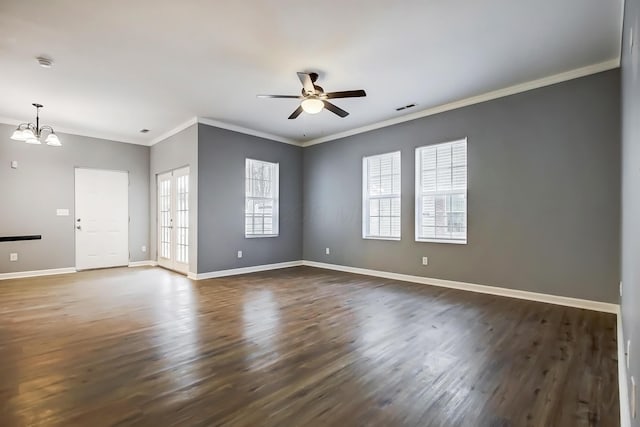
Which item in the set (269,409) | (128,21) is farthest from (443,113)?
(269,409)

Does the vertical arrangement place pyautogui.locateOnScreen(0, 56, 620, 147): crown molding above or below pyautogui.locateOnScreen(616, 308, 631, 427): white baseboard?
above

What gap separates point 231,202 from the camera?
6.08 meters

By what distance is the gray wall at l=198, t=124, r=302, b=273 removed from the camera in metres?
5.69

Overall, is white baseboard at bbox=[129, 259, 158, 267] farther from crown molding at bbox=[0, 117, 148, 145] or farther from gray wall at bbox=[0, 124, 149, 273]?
crown molding at bbox=[0, 117, 148, 145]

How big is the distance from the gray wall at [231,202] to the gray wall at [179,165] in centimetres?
11

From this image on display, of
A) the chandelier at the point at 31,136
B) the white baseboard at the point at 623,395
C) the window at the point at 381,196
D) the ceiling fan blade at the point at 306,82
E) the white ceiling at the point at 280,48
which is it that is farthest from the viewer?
the window at the point at 381,196

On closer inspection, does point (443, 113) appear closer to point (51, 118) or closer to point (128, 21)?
point (128, 21)

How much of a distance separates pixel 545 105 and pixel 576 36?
1.09 m

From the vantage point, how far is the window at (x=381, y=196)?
5.73m

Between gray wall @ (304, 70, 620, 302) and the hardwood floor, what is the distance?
532 millimetres

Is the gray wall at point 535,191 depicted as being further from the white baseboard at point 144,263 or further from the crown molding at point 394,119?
the white baseboard at point 144,263

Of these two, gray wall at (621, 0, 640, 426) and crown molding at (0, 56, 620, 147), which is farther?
crown molding at (0, 56, 620, 147)

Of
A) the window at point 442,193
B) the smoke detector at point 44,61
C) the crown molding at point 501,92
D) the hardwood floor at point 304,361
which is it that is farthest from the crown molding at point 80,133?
the window at point 442,193

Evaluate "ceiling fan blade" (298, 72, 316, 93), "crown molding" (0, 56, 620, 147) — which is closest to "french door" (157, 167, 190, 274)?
A: "crown molding" (0, 56, 620, 147)
